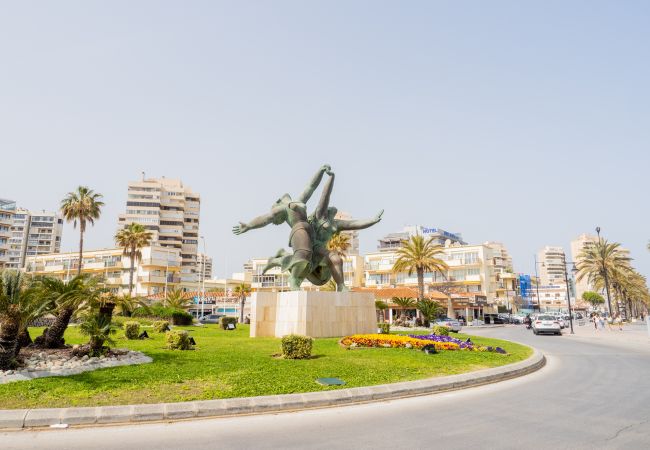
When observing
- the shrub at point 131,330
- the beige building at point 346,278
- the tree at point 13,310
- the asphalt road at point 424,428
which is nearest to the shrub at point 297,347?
the asphalt road at point 424,428

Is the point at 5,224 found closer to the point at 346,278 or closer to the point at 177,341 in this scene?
the point at 346,278

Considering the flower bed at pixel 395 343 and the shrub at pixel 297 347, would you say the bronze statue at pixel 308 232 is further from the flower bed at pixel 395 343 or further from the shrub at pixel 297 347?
the shrub at pixel 297 347

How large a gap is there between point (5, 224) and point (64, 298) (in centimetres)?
8999

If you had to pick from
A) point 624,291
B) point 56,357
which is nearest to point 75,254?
point 56,357

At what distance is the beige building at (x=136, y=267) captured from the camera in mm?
75500

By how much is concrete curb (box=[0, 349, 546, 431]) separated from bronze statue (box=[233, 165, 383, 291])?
12.7 metres

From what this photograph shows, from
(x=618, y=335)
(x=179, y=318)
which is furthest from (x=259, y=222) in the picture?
(x=618, y=335)

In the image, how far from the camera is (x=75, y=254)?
8131 cm

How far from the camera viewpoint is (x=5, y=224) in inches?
3359

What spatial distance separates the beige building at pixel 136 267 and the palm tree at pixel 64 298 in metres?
63.5

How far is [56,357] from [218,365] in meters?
4.19

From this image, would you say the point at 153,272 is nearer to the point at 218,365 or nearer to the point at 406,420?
the point at 218,365

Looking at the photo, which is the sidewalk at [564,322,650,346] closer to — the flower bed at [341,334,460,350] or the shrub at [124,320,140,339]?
the flower bed at [341,334,460,350]

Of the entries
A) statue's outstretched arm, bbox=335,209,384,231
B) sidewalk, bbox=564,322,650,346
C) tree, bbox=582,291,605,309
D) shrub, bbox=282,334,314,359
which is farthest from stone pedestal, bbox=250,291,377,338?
tree, bbox=582,291,605,309
